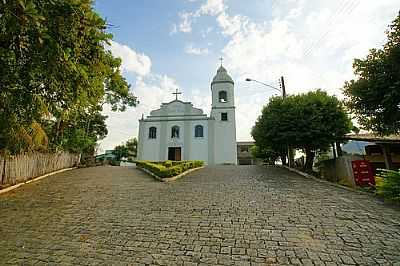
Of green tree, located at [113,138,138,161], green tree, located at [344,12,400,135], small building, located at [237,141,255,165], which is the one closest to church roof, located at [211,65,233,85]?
small building, located at [237,141,255,165]

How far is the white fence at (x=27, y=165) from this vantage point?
10.6m

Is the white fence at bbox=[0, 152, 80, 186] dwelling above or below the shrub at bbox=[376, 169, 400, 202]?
above

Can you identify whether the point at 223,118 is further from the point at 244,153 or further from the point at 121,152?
the point at 121,152

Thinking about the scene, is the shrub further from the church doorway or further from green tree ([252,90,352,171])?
the church doorway

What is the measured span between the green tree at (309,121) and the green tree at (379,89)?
270 centimetres

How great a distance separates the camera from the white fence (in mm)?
10617

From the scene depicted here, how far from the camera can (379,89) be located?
8969mm

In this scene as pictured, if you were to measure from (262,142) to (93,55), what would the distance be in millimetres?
12454

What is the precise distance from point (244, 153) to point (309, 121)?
103 feet

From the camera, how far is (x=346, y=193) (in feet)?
25.8

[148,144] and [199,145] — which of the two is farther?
[148,144]

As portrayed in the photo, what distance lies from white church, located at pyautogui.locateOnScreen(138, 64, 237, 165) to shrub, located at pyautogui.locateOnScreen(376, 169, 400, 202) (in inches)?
873

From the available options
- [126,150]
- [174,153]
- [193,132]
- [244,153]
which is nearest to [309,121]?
[193,132]

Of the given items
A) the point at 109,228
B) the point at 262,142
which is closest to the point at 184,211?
the point at 109,228
